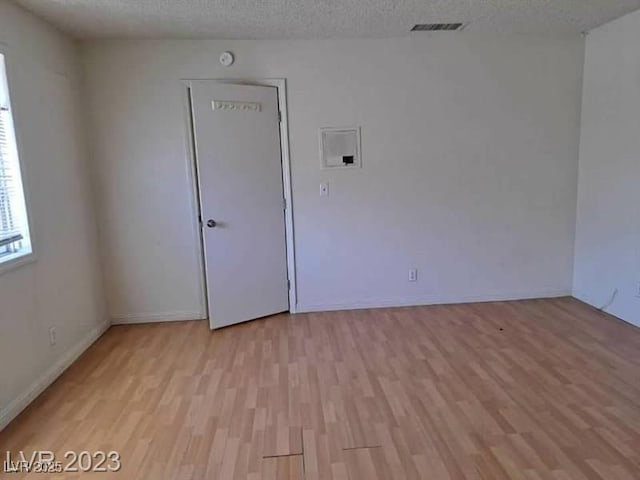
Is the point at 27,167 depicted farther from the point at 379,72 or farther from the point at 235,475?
the point at 379,72

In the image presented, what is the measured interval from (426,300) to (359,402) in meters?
1.91

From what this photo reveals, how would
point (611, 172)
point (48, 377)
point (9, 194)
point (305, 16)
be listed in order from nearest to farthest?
point (9, 194)
point (48, 377)
point (305, 16)
point (611, 172)

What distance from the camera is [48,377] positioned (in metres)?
2.95

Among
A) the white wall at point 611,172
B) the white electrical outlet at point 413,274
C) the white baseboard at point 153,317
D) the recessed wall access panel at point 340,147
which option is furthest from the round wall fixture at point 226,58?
the white wall at point 611,172

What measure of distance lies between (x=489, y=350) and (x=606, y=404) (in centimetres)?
85

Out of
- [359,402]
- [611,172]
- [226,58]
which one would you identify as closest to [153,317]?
[359,402]

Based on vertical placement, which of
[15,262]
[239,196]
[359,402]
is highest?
[239,196]

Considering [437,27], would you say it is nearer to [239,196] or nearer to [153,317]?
[239,196]

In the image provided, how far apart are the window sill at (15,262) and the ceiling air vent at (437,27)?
3.34 meters

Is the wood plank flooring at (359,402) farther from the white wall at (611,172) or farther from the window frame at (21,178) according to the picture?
the window frame at (21,178)

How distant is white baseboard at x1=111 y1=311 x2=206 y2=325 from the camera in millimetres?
4043

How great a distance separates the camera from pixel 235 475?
6.64ft

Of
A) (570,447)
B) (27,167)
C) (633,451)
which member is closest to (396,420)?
(570,447)

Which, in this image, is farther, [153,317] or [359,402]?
[153,317]
